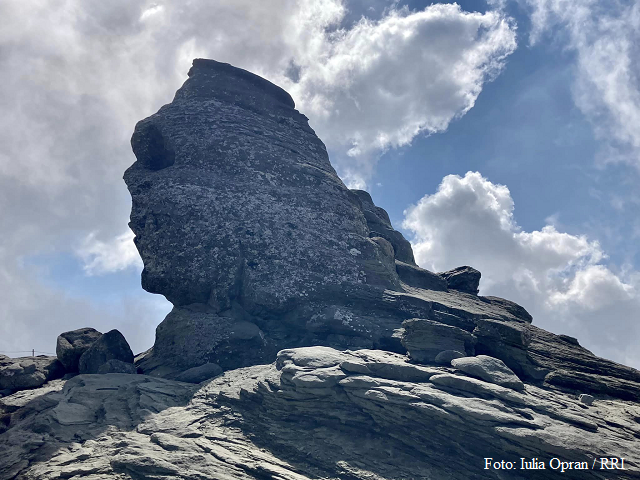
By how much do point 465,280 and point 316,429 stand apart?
801 inches

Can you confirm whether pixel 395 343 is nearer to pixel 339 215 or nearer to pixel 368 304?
pixel 368 304

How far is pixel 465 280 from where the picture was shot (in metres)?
34.2

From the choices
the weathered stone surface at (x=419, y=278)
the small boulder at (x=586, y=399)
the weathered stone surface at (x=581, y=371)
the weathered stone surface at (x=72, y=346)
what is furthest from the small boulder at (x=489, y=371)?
the weathered stone surface at (x=72, y=346)

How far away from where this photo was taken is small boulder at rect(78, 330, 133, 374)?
2386cm

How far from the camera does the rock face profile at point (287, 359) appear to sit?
50.9 ft

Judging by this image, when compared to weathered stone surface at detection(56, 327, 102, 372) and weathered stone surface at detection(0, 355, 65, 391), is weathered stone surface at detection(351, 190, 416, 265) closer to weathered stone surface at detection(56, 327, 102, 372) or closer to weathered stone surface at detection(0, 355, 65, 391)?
weathered stone surface at detection(56, 327, 102, 372)

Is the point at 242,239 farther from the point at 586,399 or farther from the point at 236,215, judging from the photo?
the point at 586,399

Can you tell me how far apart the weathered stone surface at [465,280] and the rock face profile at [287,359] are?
0.11 m

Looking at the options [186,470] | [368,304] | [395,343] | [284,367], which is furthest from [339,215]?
[186,470]

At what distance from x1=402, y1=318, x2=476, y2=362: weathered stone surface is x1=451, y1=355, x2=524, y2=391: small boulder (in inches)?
64.7

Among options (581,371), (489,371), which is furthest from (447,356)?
(581,371)

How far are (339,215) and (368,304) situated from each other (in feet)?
21.7

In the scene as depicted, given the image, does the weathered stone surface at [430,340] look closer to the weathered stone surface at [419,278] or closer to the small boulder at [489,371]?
the small boulder at [489,371]

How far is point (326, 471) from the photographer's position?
51.5ft
